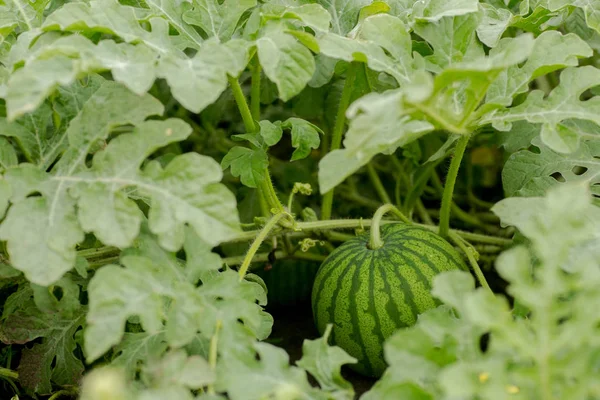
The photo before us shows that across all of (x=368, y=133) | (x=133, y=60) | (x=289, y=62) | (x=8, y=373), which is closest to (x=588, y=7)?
(x=289, y=62)

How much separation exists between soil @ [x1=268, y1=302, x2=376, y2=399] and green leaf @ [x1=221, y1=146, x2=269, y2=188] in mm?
645

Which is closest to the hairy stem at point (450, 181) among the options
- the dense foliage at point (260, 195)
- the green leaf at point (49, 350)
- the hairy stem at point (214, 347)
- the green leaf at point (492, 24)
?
the dense foliage at point (260, 195)

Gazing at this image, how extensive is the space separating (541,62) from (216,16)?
806 millimetres

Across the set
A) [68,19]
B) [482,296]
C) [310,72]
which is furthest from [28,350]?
[482,296]

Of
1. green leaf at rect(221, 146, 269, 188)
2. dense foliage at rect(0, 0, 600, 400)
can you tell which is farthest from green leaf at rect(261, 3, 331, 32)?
green leaf at rect(221, 146, 269, 188)

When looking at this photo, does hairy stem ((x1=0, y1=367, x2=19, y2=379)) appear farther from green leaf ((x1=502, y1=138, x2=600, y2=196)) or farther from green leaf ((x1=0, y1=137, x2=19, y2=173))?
green leaf ((x1=502, y1=138, x2=600, y2=196))

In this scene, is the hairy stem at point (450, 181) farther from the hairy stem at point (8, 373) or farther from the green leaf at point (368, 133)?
the hairy stem at point (8, 373)

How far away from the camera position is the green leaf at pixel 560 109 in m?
1.54

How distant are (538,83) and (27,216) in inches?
78.6

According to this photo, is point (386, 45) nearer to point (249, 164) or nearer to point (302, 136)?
point (302, 136)

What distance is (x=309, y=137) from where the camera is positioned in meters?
1.83

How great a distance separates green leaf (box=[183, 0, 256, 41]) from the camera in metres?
1.75

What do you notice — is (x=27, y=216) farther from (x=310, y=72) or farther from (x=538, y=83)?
(x=538, y=83)

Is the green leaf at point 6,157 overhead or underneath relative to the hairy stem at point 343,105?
overhead
